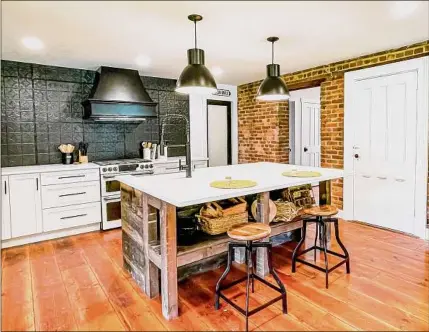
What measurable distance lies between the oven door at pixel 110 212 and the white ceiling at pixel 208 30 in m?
1.83

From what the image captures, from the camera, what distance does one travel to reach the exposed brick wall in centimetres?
385

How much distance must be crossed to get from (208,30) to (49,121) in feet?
8.82

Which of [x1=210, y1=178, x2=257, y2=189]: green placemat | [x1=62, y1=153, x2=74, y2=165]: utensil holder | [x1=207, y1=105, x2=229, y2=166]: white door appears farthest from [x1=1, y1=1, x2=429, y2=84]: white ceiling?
[x1=207, y1=105, x2=229, y2=166]: white door

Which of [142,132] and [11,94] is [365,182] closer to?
[142,132]

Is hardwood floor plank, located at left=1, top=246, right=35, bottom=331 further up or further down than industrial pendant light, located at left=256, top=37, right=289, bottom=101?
further down

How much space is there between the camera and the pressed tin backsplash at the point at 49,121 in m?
3.90

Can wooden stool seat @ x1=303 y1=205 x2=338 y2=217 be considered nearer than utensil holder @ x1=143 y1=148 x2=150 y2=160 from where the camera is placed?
Yes

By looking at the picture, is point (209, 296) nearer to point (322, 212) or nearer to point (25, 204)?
point (322, 212)

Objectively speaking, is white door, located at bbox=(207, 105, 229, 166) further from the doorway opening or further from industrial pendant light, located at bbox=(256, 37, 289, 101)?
industrial pendant light, located at bbox=(256, 37, 289, 101)

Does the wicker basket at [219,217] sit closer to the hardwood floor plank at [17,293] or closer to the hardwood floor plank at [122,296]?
the hardwood floor plank at [122,296]

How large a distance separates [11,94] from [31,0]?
7.32 ft

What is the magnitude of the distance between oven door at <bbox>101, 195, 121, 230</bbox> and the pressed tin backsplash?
0.87 m

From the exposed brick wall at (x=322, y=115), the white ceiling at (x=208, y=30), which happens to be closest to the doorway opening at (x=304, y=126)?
the exposed brick wall at (x=322, y=115)

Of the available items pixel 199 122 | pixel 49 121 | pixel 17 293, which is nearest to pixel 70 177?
pixel 49 121
